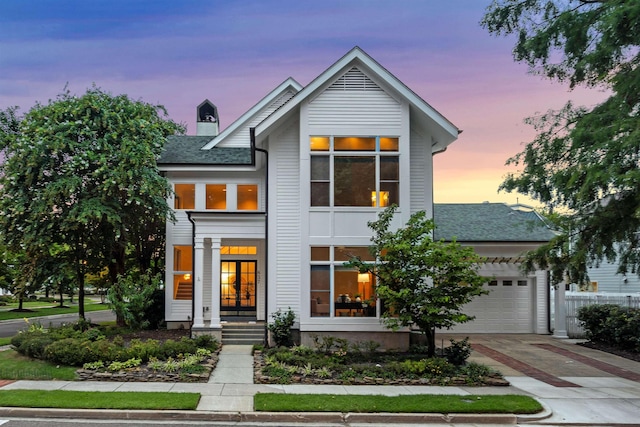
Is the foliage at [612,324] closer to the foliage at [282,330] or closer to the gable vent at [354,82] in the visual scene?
the foliage at [282,330]

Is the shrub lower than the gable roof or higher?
lower

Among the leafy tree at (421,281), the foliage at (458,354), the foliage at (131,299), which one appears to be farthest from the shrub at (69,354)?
the foliage at (458,354)

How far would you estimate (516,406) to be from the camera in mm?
10719

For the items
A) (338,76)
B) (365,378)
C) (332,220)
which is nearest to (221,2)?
(338,76)

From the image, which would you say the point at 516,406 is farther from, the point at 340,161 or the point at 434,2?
the point at 434,2

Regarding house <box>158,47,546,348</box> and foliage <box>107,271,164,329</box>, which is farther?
foliage <box>107,271,164,329</box>

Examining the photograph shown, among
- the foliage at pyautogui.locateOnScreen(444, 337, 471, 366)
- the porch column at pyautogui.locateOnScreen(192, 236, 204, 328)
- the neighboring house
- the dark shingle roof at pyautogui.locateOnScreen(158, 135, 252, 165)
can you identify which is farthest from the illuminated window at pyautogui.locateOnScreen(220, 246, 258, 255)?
the foliage at pyautogui.locateOnScreen(444, 337, 471, 366)

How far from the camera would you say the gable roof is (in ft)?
55.8

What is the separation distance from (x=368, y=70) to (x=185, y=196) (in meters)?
9.13

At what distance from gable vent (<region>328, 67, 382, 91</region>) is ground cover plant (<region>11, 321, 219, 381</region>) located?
373 inches

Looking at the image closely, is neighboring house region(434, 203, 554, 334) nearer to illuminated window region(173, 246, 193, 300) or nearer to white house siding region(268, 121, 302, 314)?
white house siding region(268, 121, 302, 314)

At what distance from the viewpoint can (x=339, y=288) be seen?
16.8 meters

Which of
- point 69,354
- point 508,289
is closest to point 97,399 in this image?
point 69,354

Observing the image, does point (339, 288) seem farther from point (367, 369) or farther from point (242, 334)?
point (242, 334)
